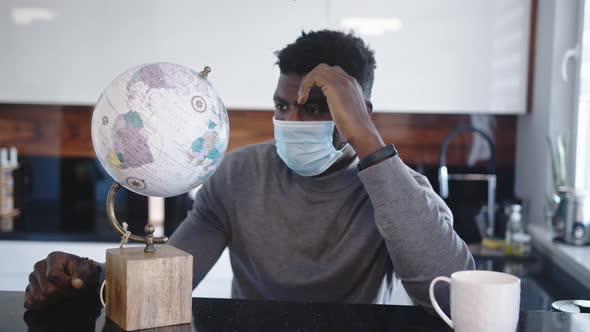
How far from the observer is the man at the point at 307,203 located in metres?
1.30

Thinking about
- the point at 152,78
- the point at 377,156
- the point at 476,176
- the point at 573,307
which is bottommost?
the point at 573,307

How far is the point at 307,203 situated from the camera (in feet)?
4.67

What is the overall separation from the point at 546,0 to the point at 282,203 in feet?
5.01

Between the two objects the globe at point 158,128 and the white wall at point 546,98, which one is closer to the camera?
the globe at point 158,128

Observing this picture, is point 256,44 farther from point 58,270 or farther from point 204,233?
point 58,270

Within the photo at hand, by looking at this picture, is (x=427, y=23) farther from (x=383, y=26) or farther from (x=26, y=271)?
(x=26, y=271)

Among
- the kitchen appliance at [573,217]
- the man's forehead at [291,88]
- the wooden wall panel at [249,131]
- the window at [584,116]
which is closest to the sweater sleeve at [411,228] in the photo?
the man's forehead at [291,88]

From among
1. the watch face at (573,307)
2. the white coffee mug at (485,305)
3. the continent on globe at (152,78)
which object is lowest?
the watch face at (573,307)

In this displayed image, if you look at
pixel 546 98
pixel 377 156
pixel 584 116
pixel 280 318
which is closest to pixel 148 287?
pixel 280 318

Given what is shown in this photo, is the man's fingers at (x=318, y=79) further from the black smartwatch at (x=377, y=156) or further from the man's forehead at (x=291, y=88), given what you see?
→ the black smartwatch at (x=377, y=156)

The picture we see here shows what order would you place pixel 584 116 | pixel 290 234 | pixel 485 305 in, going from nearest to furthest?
pixel 485 305, pixel 290 234, pixel 584 116

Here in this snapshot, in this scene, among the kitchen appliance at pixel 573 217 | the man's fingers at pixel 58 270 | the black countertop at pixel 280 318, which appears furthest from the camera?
the kitchen appliance at pixel 573 217

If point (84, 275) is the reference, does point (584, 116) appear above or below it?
above

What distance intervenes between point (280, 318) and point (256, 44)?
5.74ft
